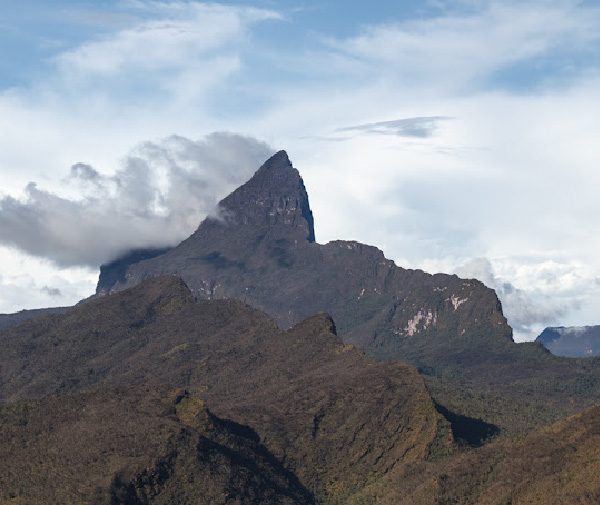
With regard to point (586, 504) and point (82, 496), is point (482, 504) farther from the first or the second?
point (82, 496)

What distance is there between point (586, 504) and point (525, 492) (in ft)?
46.8

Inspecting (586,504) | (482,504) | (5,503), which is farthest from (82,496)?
(586,504)

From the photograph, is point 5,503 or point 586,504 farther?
point 5,503

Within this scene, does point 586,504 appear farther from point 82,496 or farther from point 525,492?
point 82,496

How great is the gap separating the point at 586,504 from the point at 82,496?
225 ft

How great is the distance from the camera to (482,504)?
655 ft

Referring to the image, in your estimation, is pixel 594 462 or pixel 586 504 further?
pixel 594 462

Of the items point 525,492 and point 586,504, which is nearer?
point 586,504

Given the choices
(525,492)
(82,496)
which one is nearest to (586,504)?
(525,492)

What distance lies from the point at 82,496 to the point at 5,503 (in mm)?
10556

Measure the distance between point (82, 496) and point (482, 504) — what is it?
183ft

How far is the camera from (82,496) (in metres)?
198

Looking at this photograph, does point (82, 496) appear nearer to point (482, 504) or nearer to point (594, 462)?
point (482, 504)

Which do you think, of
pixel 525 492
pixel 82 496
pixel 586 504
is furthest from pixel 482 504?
pixel 82 496
